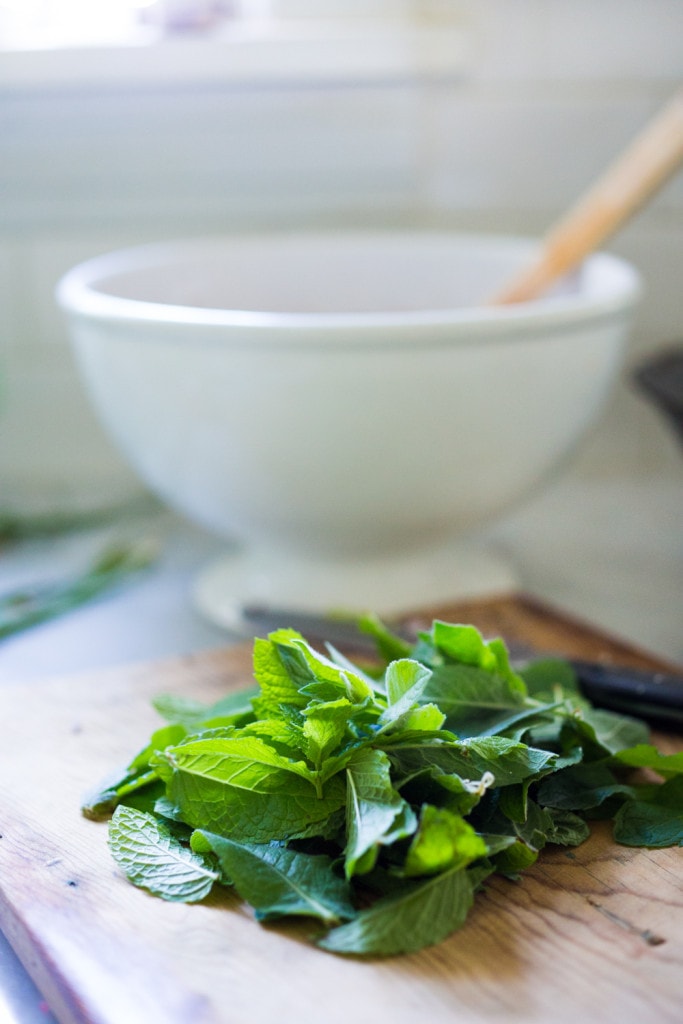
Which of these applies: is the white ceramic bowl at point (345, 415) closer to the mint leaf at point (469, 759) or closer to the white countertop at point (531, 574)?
the white countertop at point (531, 574)

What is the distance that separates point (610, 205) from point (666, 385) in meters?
0.15

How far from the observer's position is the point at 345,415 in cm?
80

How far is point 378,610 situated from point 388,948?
45 centimetres

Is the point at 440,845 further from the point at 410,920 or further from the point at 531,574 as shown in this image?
the point at 531,574

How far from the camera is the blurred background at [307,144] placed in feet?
3.78

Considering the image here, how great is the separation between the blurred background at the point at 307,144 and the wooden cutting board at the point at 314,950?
2.01 feet

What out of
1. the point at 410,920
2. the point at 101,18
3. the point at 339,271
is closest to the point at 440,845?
the point at 410,920

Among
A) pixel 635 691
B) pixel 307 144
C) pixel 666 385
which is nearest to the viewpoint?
pixel 635 691

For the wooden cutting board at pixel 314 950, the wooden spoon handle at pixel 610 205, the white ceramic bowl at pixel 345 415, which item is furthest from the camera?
the wooden spoon handle at pixel 610 205

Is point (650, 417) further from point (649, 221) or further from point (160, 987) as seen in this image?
point (160, 987)

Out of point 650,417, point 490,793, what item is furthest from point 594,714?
point 650,417

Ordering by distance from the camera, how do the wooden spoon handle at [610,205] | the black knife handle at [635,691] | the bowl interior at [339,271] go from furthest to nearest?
the bowl interior at [339,271] → the wooden spoon handle at [610,205] → the black knife handle at [635,691]

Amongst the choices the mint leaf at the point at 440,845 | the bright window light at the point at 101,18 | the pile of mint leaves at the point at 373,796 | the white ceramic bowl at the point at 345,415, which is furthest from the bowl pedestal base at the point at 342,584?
the bright window light at the point at 101,18

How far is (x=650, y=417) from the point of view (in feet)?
4.24
